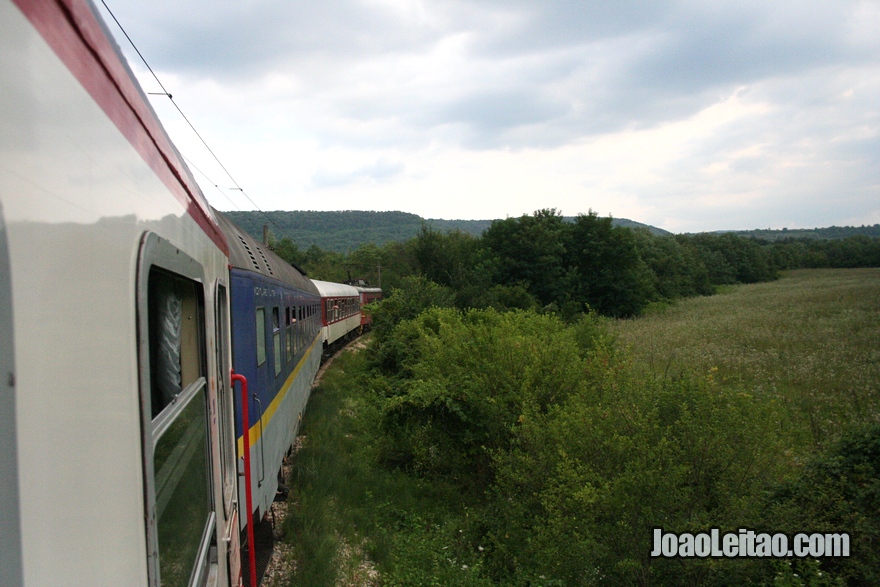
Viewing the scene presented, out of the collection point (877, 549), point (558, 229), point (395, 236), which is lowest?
point (877, 549)

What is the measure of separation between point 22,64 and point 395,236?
608 feet

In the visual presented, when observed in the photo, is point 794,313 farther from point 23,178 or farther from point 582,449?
point 23,178

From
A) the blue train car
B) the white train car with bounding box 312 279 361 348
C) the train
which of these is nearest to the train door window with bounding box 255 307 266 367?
the blue train car

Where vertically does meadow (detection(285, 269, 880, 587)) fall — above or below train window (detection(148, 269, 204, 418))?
below

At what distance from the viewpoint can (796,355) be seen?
1856 centimetres

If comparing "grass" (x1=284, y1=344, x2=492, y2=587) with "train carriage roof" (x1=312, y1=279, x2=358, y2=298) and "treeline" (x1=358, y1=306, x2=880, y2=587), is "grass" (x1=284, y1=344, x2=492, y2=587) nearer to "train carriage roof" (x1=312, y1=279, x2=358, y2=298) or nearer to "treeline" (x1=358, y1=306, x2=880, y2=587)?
"treeline" (x1=358, y1=306, x2=880, y2=587)

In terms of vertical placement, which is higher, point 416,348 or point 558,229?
point 558,229

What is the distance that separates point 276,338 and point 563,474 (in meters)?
3.75

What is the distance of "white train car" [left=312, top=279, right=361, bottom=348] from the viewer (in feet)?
67.1

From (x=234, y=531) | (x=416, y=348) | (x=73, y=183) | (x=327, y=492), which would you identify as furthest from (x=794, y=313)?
(x=73, y=183)

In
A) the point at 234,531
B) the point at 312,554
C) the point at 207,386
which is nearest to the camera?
the point at 207,386

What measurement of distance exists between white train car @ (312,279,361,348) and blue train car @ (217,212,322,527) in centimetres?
1087

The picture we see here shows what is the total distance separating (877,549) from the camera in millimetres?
4309

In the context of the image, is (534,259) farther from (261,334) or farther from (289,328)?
(261,334)
